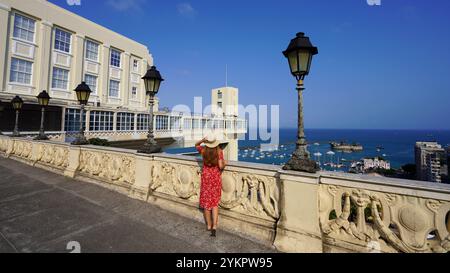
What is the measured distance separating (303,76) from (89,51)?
32549 mm

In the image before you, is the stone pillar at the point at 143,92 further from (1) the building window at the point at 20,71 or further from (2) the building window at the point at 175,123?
(1) the building window at the point at 20,71

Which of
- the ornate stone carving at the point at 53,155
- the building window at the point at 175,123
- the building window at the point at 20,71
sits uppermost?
the building window at the point at 20,71

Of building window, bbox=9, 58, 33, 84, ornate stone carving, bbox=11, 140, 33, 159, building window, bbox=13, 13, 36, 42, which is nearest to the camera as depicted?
ornate stone carving, bbox=11, 140, 33, 159

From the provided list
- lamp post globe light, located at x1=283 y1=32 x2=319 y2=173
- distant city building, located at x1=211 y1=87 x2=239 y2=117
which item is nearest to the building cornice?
lamp post globe light, located at x1=283 y1=32 x2=319 y2=173

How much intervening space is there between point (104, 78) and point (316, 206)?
108ft

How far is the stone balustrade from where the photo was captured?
251 centimetres

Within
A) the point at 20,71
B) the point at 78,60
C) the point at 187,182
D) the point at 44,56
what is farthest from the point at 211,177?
the point at 78,60

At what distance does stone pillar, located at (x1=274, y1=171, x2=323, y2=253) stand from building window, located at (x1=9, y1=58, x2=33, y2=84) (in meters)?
28.7

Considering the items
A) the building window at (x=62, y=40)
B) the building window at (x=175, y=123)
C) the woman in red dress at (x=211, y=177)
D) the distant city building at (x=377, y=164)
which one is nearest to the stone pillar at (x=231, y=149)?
the building window at (x=175, y=123)

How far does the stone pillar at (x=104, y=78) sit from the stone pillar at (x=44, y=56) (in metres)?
5.90

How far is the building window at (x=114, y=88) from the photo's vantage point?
30112 millimetres

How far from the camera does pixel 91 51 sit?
2756 centimetres

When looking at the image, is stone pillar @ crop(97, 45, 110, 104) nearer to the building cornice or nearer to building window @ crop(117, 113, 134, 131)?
building window @ crop(117, 113, 134, 131)

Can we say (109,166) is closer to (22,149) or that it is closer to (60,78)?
(22,149)
